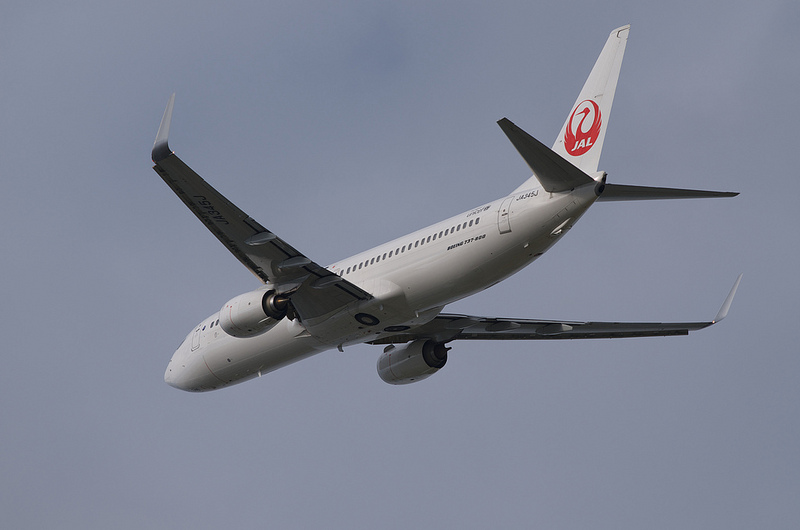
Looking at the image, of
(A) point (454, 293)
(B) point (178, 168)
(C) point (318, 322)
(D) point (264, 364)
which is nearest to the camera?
(B) point (178, 168)

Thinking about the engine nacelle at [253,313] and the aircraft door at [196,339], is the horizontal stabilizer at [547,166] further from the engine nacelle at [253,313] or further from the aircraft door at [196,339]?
the aircraft door at [196,339]

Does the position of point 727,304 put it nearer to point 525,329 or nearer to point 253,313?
point 525,329

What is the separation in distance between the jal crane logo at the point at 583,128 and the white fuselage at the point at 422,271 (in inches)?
88.0

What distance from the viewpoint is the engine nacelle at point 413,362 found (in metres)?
36.9

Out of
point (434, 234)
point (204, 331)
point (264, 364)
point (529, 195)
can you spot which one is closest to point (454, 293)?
point (434, 234)

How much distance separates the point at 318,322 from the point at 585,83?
36.4 ft

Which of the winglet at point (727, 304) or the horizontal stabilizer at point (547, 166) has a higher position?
the horizontal stabilizer at point (547, 166)

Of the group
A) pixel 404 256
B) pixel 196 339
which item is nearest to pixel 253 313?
pixel 404 256

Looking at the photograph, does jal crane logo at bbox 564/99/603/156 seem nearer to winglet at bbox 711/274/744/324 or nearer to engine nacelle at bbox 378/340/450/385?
winglet at bbox 711/274/744/324

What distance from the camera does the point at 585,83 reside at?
3095 cm

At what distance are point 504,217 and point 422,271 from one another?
10.1 feet

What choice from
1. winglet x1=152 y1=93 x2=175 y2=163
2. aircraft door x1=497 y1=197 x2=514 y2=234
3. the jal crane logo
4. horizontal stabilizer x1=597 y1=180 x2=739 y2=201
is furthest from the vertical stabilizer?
winglet x1=152 y1=93 x2=175 y2=163

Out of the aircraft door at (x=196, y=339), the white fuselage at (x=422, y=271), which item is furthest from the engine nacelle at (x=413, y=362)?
the aircraft door at (x=196, y=339)

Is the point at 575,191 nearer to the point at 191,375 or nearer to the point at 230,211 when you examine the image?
the point at 230,211
